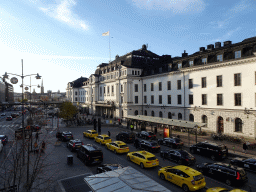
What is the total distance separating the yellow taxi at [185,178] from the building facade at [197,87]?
2056 centimetres

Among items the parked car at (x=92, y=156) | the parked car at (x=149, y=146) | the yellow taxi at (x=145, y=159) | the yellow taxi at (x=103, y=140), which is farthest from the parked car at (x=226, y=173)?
the yellow taxi at (x=103, y=140)

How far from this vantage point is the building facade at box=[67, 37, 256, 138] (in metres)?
28.7

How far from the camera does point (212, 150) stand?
20.1 meters

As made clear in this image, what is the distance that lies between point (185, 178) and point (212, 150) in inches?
364

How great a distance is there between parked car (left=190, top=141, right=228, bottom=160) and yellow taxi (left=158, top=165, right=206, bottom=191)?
8.01 metres

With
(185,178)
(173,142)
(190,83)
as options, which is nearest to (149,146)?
(173,142)

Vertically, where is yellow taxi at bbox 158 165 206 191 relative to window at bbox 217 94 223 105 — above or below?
below

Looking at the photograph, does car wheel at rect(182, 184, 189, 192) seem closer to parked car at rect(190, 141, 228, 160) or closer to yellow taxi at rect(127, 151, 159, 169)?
yellow taxi at rect(127, 151, 159, 169)

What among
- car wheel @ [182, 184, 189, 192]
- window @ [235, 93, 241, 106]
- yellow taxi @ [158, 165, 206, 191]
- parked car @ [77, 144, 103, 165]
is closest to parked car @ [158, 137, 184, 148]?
yellow taxi @ [158, 165, 206, 191]

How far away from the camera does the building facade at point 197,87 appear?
28688 mm

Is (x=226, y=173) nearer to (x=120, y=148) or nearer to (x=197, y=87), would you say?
(x=120, y=148)

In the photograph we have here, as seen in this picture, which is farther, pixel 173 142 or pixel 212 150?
pixel 173 142

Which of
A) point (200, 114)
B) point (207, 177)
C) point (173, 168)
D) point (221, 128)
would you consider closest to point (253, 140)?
point (221, 128)

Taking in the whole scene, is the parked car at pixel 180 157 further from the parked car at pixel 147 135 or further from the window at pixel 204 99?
the window at pixel 204 99
